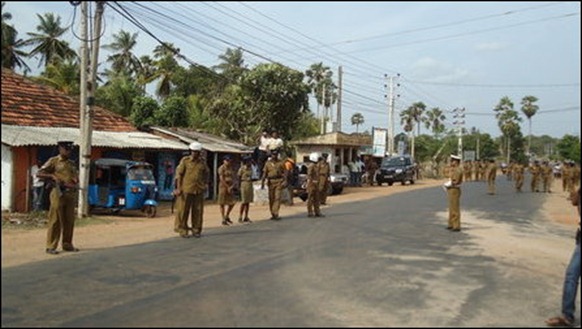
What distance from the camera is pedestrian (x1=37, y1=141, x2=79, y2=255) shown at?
9656mm

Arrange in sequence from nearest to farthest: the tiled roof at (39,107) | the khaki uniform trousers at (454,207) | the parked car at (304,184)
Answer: the khaki uniform trousers at (454,207), the tiled roof at (39,107), the parked car at (304,184)

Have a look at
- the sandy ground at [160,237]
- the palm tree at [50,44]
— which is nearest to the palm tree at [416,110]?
the palm tree at [50,44]

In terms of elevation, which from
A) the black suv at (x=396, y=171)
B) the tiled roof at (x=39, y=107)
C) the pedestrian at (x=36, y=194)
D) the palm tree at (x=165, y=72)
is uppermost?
the palm tree at (x=165, y=72)

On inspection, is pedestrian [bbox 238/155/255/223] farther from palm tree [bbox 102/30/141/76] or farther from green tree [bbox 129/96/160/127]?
palm tree [bbox 102/30/141/76]

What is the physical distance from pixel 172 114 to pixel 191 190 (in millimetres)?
19719

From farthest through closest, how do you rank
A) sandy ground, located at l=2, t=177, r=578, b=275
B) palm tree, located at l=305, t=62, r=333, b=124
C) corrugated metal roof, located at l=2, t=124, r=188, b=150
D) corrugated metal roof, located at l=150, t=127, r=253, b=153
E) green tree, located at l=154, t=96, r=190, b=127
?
palm tree, located at l=305, t=62, r=333, b=124, green tree, located at l=154, t=96, r=190, b=127, corrugated metal roof, located at l=150, t=127, r=253, b=153, corrugated metal roof, located at l=2, t=124, r=188, b=150, sandy ground, located at l=2, t=177, r=578, b=275

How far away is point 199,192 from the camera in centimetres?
1216

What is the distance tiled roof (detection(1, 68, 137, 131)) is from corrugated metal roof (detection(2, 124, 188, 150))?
0.63 metres

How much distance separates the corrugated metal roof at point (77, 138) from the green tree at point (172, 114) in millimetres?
6805

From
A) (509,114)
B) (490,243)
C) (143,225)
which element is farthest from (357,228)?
(509,114)

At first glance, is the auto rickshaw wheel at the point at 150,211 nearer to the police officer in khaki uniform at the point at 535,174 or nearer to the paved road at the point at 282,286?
the paved road at the point at 282,286

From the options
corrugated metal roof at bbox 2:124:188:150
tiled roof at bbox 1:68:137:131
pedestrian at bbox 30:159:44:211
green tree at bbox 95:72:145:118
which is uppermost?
green tree at bbox 95:72:145:118

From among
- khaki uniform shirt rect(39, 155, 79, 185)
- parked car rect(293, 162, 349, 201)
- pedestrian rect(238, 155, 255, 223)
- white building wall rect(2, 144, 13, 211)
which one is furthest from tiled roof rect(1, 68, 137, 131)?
khaki uniform shirt rect(39, 155, 79, 185)

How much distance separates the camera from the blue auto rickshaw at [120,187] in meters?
17.6
